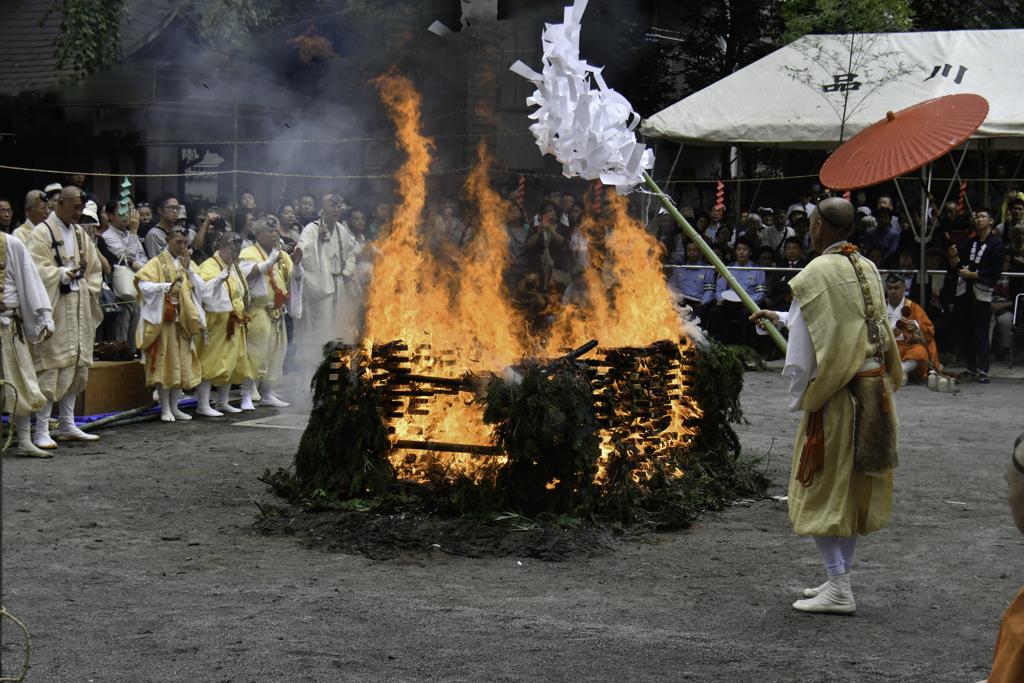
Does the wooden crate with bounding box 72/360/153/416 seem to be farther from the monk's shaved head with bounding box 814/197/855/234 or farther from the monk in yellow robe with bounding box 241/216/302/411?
the monk's shaved head with bounding box 814/197/855/234

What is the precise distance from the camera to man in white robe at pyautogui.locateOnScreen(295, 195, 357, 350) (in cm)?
1207

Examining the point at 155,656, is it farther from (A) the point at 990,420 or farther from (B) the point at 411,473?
(A) the point at 990,420

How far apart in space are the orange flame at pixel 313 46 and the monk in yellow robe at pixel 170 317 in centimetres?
277

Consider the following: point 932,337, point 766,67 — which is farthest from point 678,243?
point 932,337

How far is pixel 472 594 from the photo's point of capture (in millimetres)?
4914

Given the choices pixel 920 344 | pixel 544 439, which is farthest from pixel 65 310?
pixel 920 344

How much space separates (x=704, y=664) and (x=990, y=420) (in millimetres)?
7126

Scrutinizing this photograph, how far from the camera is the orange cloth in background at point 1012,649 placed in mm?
1758

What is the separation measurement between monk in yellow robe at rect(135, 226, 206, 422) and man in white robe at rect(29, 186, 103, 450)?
725 mm

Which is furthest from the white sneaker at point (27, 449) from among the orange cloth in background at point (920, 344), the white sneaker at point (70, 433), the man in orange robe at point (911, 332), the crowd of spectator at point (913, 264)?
the orange cloth in background at point (920, 344)

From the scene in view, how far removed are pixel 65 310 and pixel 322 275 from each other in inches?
146

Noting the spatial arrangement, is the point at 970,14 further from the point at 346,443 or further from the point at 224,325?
→ the point at 346,443

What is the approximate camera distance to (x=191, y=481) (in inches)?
291

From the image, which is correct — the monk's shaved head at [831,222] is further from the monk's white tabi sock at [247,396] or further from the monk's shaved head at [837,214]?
the monk's white tabi sock at [247,396]
